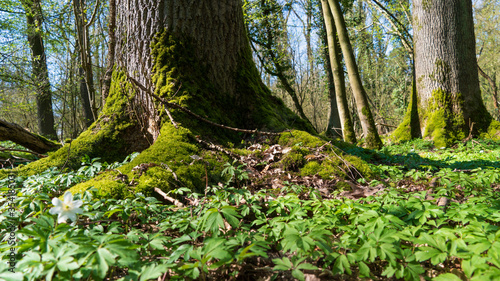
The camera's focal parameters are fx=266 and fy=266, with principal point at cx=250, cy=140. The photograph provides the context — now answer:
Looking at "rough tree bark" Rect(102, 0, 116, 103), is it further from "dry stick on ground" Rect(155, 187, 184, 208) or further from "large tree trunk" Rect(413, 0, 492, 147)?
"large tree trunk" Rect(413, 0, 492, 147)

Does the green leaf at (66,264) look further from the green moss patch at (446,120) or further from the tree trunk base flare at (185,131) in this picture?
the green moss patch at (446,120)

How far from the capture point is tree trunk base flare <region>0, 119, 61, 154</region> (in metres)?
4.27

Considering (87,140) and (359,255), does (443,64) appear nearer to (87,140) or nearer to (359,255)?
(359,255)

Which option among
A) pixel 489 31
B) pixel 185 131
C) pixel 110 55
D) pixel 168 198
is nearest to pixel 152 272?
pixel 168 198

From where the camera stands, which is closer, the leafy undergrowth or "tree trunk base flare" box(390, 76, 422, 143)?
the leafy undergrowth

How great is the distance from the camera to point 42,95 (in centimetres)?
1217

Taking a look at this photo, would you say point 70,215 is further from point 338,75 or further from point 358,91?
point 338,75

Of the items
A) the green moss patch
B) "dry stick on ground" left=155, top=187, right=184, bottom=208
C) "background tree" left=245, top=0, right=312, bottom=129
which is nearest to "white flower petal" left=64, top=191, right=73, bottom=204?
"dry stick on ground" left=155, top=187, right=184, bottom=208

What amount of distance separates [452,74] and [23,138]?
9.37m

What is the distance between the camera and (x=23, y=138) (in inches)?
175

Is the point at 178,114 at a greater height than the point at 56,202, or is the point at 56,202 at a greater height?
the point at 178,114

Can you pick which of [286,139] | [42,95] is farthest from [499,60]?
[42,95]

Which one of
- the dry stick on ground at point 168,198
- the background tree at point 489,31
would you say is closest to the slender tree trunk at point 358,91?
the dry stick on ground at point 168,198

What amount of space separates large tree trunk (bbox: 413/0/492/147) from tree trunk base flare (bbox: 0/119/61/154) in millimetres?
8605
